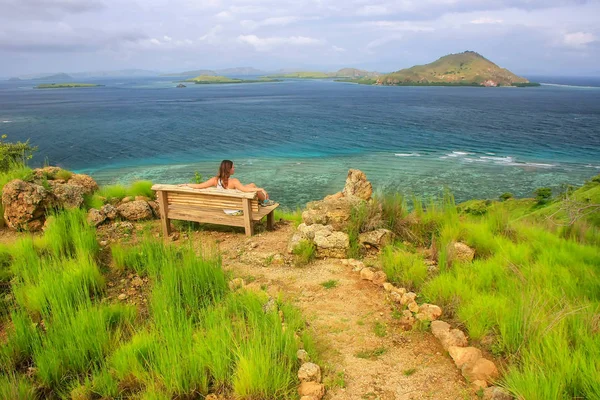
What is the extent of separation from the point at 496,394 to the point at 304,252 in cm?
385

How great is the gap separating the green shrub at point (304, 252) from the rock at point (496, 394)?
142 inches

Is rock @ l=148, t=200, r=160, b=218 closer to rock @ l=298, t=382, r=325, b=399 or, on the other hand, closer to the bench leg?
the bench leg

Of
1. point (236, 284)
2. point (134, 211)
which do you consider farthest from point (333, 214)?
point (134, 211)

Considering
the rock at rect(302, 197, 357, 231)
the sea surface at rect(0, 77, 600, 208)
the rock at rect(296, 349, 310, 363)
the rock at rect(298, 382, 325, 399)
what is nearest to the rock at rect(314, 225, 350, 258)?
the rock at rect(302, 197, 357, 231)

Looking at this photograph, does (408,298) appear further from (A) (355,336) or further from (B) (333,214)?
(B) (333,214)

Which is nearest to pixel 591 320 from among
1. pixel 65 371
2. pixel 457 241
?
pixel 457 241

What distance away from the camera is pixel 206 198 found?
7.90 metres

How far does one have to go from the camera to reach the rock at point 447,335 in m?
4.37

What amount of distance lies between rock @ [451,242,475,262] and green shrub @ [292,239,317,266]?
2.29 m

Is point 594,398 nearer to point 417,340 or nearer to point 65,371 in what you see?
point 417,340

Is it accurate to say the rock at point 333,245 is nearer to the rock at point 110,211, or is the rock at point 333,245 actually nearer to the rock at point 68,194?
the rock at point 110,211

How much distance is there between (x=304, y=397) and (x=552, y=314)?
2.81 metres

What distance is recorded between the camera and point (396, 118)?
62.0 m

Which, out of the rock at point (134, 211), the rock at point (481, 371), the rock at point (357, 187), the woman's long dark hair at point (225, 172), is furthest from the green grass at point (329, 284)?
the rock at point (134, 211)
